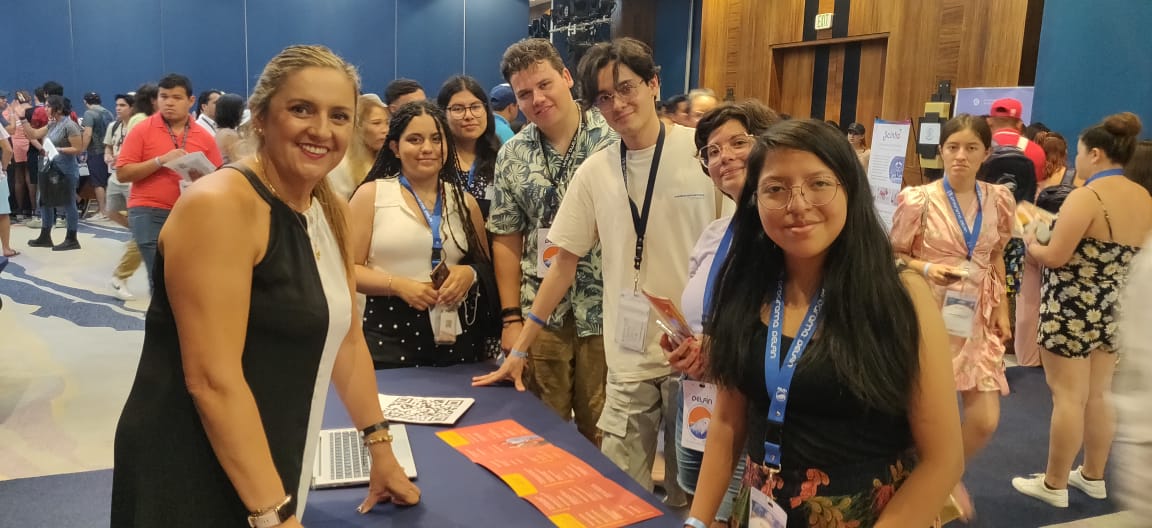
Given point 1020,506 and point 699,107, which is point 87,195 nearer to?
point 699,107

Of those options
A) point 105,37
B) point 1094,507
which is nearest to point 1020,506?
point 1094,507

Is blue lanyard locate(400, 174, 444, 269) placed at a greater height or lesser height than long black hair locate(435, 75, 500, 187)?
lesser

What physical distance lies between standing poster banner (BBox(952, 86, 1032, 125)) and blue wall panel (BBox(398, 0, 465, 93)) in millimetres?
8891

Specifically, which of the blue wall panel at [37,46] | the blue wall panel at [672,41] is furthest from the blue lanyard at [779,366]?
Result: the blue wall panel at [37,46]

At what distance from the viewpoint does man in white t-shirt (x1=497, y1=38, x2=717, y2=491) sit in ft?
7.07

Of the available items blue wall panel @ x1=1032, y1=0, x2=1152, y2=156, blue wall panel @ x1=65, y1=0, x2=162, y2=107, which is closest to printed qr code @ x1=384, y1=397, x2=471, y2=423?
blue wall panel @ x1=1032, y1=0, x2=1152, y2=156

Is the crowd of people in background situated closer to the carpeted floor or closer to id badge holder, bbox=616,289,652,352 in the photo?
id badge holder, bbox=616,289,652,352

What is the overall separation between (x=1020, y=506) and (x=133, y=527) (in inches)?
128

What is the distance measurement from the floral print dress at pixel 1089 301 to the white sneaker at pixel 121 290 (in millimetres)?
6255

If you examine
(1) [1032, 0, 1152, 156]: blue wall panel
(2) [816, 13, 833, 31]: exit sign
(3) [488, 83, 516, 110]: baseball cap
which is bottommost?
(3) [488, 83, 516, 110]: baseball cap

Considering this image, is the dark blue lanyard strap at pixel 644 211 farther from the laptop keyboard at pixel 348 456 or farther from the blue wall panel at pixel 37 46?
the blue wall panel at pixel 37 46

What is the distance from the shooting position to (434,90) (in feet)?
43.5

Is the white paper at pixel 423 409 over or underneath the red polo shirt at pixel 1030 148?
underneath

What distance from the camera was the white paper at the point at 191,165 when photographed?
3920mm
